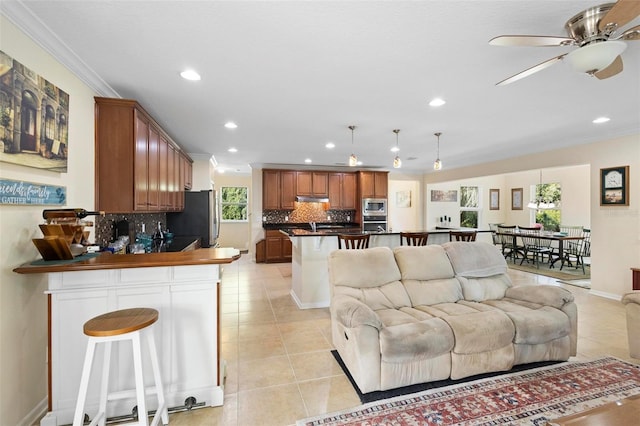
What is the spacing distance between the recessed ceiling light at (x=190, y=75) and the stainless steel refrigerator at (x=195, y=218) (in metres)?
3.01

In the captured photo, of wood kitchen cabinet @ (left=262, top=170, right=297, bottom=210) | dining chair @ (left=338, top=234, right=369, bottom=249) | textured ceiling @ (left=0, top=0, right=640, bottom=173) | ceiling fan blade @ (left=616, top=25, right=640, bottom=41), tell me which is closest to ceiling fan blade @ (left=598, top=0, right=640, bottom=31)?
ceiling fan blade @ (left=616, top=25, right=640, bottom=41)

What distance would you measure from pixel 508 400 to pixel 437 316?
0.69 meters

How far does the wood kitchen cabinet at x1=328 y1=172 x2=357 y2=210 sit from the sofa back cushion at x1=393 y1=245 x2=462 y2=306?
468cm

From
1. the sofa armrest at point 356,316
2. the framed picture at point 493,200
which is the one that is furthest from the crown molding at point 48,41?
the framed picture at point 493,200

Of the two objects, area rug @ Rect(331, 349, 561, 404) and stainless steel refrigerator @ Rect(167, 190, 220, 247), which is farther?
stainless steel refrigerator @ Rect(167, 190, 220, 247)

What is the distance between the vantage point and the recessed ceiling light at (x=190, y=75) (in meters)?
2.41

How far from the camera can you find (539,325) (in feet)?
7.70

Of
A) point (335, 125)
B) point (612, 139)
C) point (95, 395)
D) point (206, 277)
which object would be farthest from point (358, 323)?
point (612, 139)

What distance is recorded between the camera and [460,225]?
377 inches

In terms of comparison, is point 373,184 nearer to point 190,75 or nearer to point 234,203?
point 234,203

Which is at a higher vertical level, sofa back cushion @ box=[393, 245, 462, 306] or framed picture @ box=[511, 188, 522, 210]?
framed picture @ box=[511, 188, 522, 210]

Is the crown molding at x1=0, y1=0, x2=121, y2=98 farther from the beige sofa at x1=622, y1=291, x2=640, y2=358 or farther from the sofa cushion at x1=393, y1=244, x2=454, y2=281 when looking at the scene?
the beige sofa at x1=622, y1=291, x2=640, y2=358

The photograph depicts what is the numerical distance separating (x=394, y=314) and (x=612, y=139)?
473cm

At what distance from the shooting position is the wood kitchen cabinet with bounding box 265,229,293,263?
7.18 m
